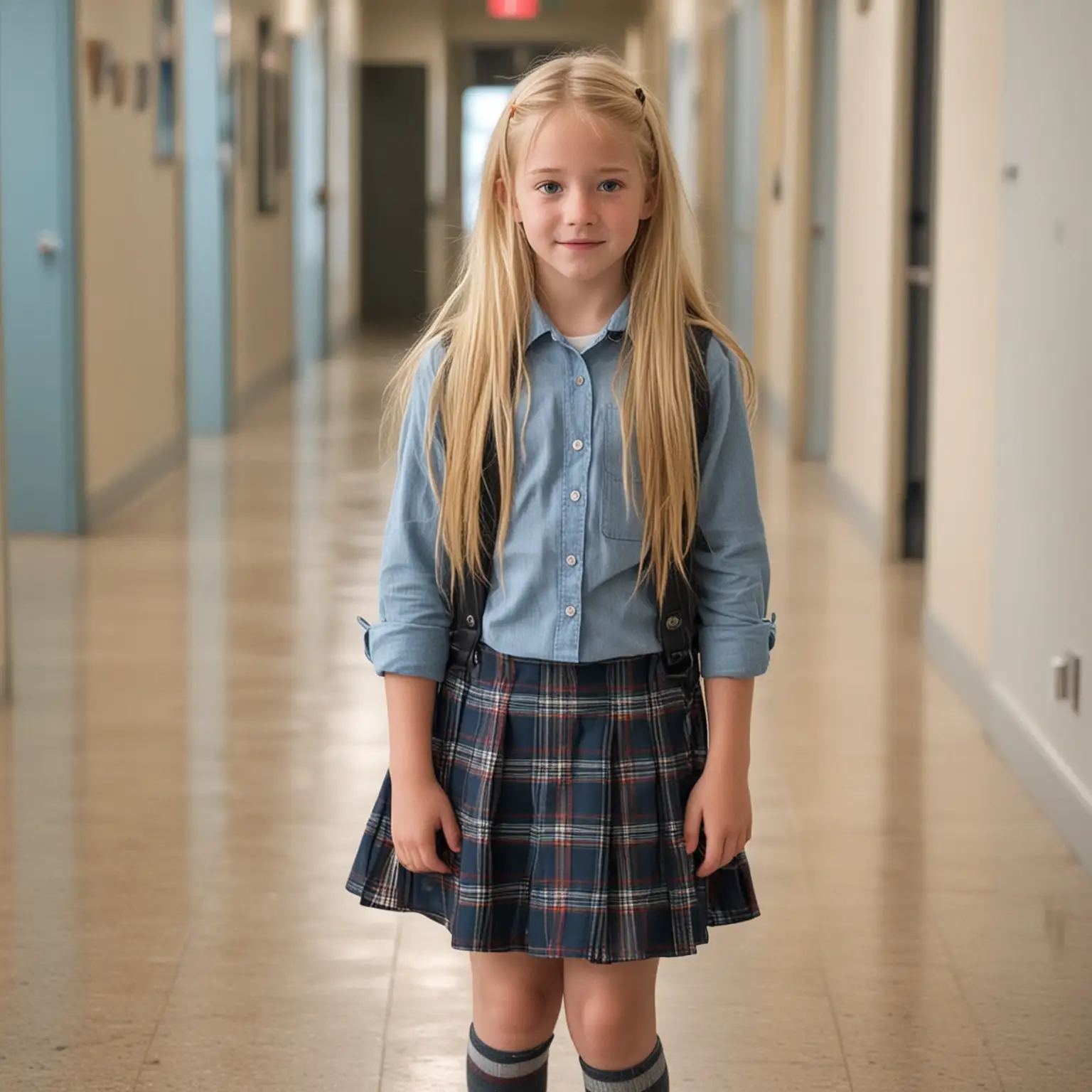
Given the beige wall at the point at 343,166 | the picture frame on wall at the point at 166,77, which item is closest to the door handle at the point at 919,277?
the picture frame on wall at the point at 166,77

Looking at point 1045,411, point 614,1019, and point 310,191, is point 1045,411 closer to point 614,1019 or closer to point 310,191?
point 614,1019

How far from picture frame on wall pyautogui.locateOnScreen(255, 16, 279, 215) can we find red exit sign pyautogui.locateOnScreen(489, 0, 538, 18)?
19.9 ft

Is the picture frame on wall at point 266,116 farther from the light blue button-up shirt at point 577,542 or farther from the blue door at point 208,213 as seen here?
the light blue button-up shirt at point 577,542

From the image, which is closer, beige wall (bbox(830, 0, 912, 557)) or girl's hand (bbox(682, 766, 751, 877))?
girl's hand (bbox(682, 766, 751, 877))

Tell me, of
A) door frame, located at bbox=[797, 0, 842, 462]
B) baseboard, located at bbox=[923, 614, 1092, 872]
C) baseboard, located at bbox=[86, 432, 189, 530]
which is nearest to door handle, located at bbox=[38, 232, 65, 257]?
baseboard, located at bbox=[86, 432, 189, 530]

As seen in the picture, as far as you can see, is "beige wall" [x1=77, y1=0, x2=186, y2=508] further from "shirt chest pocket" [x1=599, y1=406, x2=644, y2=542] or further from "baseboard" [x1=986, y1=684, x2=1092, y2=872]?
"shirt chest pocket" [x1=599, y1=406, x2=644, y2=542]

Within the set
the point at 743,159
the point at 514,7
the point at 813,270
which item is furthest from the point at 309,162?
the point at 813,270

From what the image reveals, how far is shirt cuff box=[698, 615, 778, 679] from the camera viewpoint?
178 cm

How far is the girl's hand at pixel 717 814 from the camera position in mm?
1777

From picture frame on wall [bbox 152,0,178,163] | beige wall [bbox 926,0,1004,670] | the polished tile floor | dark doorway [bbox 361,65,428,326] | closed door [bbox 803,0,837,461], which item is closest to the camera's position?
the polished tile floor

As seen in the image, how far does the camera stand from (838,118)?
26.7ft

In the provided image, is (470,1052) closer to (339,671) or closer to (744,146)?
(339,671)

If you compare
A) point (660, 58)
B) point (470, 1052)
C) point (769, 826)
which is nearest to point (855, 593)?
point (769, 826)

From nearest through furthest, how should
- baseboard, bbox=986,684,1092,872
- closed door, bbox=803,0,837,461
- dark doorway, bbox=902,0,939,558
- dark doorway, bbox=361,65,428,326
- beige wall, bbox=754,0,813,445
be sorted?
baseboard, bbox=986,684,1092,872, dark doorway, bbox=902,0,939,558, closed door, bbox=803,0,837,461, beige wall, bbox=754,0,813,445, dark doorway, bbox=361,65,428,326
